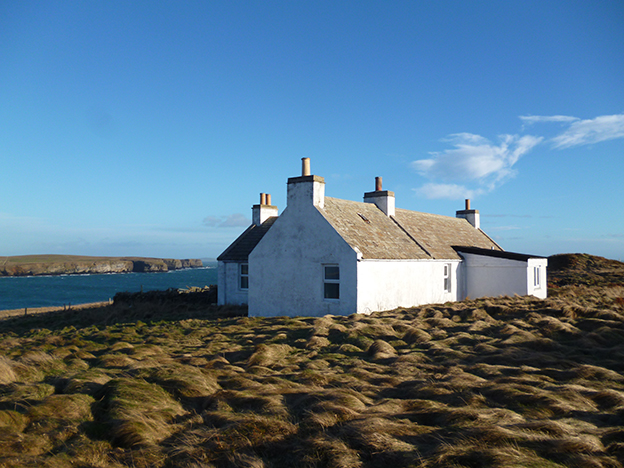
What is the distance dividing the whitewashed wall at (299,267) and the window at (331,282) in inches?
7.8

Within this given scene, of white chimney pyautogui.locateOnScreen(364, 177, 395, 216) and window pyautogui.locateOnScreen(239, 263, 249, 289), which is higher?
white chimney pyautogui.locateOnScreen(364, 177, 395, 216)

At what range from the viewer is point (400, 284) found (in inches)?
805

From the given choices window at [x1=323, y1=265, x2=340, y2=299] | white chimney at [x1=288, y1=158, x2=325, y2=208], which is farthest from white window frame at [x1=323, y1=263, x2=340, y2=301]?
white chimney at [x1=288, y1=158, x2=325, y2=208]

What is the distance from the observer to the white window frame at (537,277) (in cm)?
2522

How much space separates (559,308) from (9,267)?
21991 cm

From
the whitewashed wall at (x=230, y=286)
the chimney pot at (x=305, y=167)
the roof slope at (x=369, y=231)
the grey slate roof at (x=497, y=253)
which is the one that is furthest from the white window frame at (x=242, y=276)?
the grey slate roof at (x=497, y=253)

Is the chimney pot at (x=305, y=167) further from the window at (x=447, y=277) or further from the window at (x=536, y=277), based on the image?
the window at (x=536, y=277)

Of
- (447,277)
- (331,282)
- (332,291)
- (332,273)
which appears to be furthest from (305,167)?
(447,277)

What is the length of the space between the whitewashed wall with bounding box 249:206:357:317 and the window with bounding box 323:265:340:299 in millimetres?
197

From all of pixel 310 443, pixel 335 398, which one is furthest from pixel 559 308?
pixel 310 443

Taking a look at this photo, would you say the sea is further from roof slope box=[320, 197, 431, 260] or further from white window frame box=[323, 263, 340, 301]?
roof slope box=[320, 197, 431, 260]

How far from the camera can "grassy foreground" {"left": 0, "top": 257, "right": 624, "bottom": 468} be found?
17.4 feet

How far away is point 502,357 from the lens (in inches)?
409

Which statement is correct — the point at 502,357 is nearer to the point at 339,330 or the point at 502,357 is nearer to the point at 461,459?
the point at 339,330
